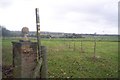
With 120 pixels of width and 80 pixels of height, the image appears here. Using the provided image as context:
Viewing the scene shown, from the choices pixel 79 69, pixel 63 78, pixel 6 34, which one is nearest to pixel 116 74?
pixel 79 69

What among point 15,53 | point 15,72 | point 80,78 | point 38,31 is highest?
point 38,31

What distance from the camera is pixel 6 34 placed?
41.0m

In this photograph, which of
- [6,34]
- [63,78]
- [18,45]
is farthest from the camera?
[6,34]

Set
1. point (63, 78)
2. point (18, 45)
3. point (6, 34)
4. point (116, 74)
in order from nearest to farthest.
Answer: point (18, 45) < point (63, 78) < point (116, 74) < point (6, 34)

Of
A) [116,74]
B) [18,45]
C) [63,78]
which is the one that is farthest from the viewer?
[116,74]

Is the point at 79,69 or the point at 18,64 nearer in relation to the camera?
the point at 18,64

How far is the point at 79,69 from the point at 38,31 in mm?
7396

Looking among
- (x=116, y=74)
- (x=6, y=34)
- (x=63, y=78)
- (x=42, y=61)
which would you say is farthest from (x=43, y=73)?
(x=6, y=34)

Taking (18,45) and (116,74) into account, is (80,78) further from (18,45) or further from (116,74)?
(18,45)

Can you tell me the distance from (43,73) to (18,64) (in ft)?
2.92

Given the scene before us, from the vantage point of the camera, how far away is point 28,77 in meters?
8.77

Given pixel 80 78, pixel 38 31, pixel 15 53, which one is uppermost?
pixel 38 31

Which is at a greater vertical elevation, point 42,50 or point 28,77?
point 42,50

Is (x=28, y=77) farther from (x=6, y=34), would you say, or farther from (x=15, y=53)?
(x=6, y=34)
